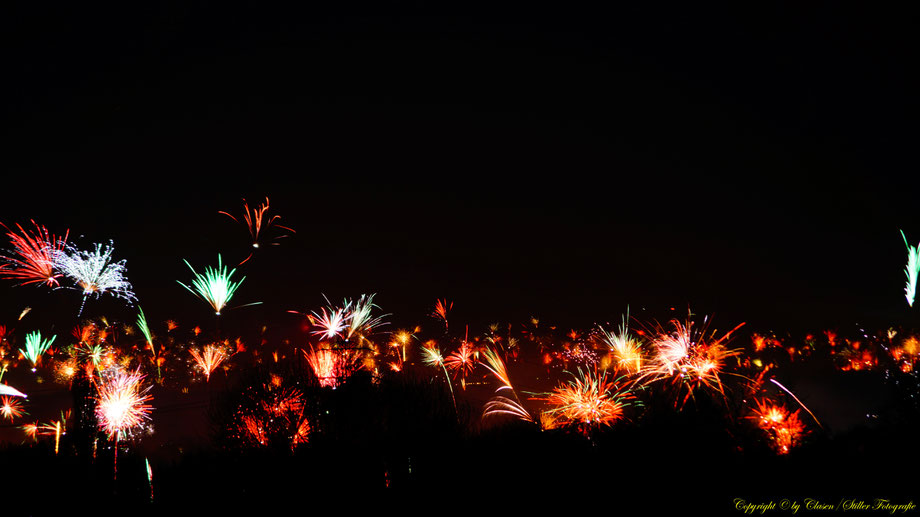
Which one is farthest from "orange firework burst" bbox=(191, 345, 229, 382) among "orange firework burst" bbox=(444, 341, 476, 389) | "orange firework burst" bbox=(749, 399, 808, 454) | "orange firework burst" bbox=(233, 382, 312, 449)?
"orange firework burst" bbox=(749, 399, 808, 454)

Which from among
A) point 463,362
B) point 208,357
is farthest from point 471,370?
point 208,357

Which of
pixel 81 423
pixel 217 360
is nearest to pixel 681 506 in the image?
pixel 81 423

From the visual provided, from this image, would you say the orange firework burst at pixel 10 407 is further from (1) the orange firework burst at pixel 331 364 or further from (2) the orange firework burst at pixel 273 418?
(1) the orange firework burst at pixel 331 364

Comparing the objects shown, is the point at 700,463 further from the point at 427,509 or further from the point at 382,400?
the point at 382,400

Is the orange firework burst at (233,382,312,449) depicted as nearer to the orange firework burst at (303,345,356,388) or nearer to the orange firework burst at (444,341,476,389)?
the orange firework burst at (303,345,356,388)

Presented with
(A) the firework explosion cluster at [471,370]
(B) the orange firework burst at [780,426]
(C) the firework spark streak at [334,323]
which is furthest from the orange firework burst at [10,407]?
(B) the orange firework burst at [780,426]

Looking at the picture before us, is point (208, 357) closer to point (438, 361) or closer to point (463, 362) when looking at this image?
point (438, 361)
